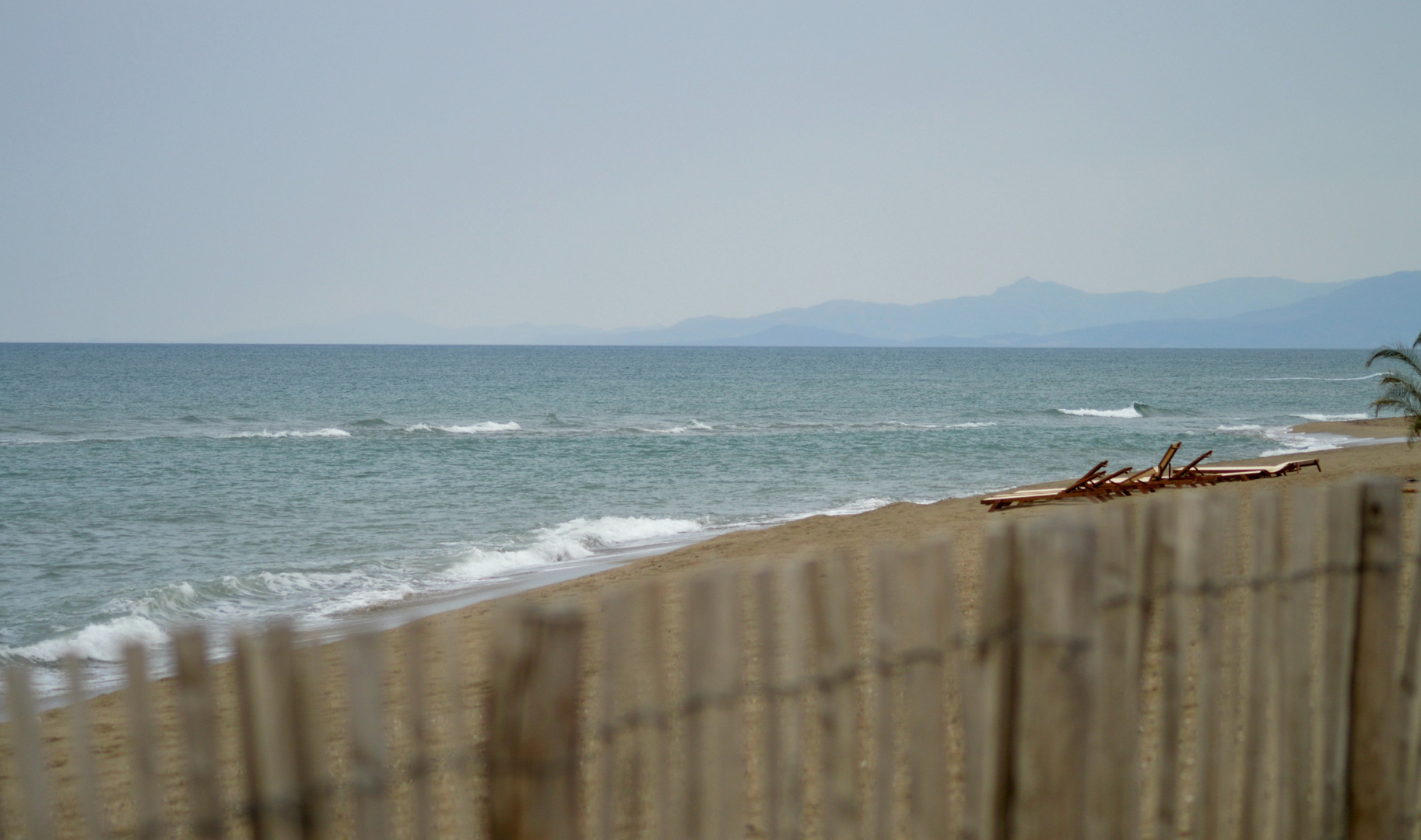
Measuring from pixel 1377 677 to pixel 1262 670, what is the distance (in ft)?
1.40

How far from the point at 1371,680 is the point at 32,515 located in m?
19.9

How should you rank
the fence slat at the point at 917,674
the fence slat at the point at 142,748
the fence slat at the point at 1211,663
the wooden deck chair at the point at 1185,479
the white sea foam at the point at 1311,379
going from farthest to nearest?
the white sea foam at the point at 1311,379, the wooden deck chair at the point at 1185,479, the fence slat at the point at 1211,663, the fence slat at the point at 917,674, the fence slat at the point at 142,748

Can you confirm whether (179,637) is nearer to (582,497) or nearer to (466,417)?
(582,497)

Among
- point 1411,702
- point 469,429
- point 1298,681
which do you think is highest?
point 1298,681

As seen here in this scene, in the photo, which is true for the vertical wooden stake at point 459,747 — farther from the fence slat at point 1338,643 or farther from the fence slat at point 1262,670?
the fence slat at point 1338,643

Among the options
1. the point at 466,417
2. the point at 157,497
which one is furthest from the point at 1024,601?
the point at 466,417

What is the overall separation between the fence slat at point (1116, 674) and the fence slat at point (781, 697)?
77cm

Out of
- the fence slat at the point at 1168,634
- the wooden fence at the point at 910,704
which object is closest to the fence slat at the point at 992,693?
the wooden fence at the point at 910,704

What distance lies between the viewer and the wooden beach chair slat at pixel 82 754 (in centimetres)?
160

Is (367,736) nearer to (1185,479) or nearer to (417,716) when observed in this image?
(417,716)

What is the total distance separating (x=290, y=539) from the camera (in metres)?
15.0

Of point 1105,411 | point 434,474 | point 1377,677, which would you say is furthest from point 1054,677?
point 1105,411

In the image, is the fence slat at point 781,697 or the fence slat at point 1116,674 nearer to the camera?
the fence slat at point 781,697

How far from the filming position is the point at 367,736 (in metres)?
1.74
